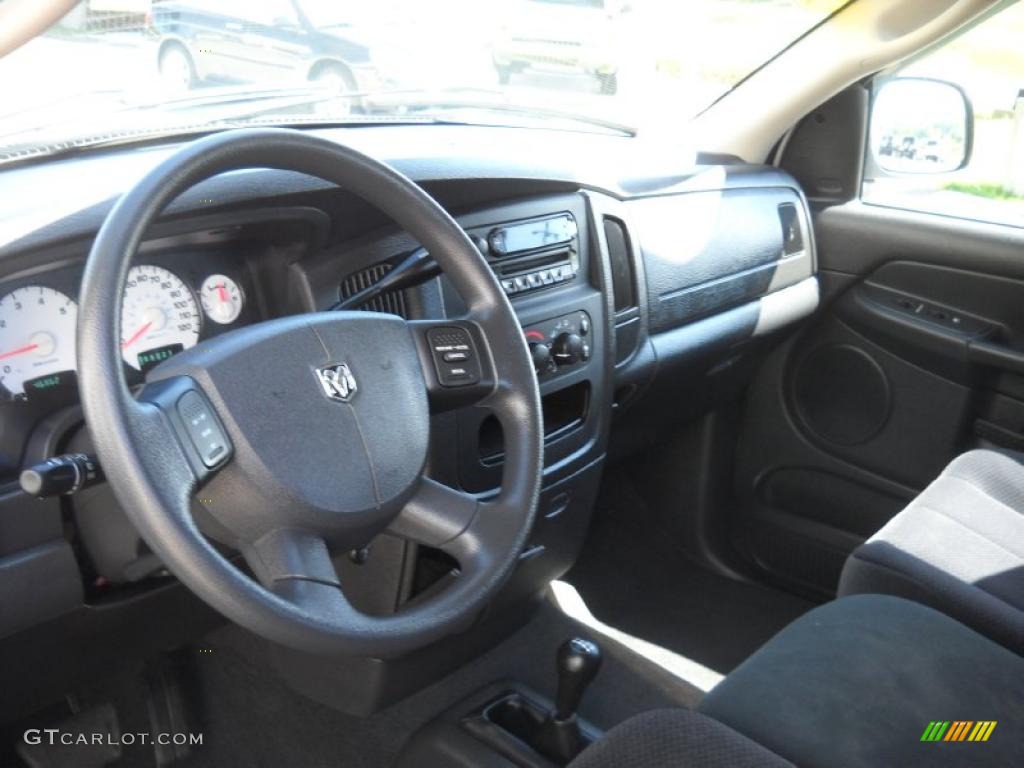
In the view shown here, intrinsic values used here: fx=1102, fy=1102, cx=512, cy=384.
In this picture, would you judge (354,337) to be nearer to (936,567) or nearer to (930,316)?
(936,567)

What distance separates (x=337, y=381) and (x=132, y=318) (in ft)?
0.98

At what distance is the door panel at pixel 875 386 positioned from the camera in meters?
2.29

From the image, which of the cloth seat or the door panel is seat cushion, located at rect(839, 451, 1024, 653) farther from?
the door panel

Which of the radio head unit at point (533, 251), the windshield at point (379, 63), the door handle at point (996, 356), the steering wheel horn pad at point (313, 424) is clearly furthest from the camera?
the door handle at point (996, 356)

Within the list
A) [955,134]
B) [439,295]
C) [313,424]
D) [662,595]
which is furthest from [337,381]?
[955,134]

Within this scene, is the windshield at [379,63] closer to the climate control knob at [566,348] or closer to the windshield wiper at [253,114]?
the windshield wiper at [253,114]

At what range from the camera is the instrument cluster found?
1.21 metres

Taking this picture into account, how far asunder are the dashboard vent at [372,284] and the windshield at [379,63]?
0.36m

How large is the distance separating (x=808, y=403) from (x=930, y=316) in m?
0.34

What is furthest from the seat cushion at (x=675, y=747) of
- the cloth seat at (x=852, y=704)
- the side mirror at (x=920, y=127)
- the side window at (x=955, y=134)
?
the side mirror at (x=920, y=127)

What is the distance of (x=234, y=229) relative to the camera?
4.44 feet

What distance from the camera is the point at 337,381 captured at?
1.16 m

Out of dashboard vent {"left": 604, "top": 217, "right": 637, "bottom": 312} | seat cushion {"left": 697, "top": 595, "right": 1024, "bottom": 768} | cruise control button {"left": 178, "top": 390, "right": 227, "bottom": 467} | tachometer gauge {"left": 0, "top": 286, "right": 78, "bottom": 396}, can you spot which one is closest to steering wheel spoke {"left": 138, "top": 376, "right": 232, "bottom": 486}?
cruise control button {"left": 178, "top": 390, "right": 227, "bottom": 467}

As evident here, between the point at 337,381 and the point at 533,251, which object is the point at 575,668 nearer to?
the point at 533,251
